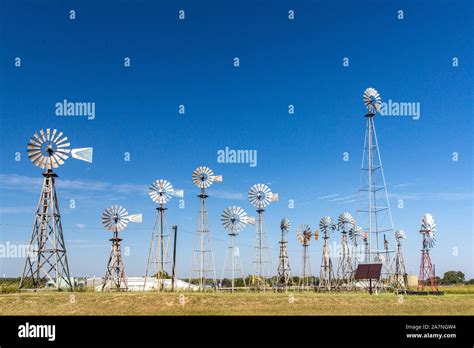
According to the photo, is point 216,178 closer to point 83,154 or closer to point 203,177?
point 203,177

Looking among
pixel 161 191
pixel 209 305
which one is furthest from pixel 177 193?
pixel 209 305

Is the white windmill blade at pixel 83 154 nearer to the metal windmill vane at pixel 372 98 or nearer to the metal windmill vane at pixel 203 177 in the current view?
the metal windmill vane at pixel 203 177

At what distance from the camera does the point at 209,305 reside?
32.4 m

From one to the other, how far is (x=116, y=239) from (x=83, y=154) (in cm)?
1493

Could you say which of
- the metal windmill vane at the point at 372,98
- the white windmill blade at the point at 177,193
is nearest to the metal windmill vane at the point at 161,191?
the white windmill blade at the point at 177,193

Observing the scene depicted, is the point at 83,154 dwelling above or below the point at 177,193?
above

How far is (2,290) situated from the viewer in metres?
37.8

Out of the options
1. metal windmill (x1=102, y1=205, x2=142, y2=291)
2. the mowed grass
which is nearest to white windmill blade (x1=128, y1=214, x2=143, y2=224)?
metal windmill (x1=102, y1=205, x2=142, y2=291)

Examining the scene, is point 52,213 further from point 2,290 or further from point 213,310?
point 213,310

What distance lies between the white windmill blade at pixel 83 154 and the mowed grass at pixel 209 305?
496 inches

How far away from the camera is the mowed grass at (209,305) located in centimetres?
3061
